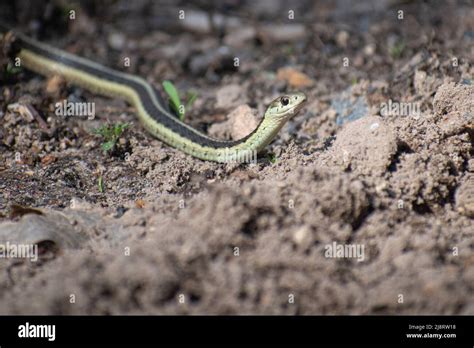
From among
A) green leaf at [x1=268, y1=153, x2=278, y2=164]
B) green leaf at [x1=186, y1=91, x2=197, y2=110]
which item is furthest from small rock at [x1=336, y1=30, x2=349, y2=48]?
green leaf at [x1=268, y1=153, x2=278, y2=164]

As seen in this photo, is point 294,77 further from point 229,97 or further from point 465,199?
point 465,199

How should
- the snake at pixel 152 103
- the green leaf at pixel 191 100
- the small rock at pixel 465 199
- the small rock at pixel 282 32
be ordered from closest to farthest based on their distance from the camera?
1. the small rock at pixel 465 199
2. the snake at pixel 152 103
3. the green leaf at pixel 191 100
4. the small rock at pixel 282 32

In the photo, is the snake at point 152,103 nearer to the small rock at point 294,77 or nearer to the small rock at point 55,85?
the small rock at point 55,85

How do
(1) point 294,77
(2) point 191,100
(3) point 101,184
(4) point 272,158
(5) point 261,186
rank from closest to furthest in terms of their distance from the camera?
(5) point 261,186 < (3) point 101,184 < (4) point 272,158 < (2) point 191,100 < (1) point 294,77

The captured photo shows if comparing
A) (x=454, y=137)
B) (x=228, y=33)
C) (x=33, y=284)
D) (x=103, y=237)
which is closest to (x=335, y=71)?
(x=228, y=33)

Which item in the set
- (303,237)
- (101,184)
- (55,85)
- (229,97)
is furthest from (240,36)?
(303,237)

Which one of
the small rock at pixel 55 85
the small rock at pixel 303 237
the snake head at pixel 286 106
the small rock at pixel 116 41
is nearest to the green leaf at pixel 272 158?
the snake head at pixel 286 106

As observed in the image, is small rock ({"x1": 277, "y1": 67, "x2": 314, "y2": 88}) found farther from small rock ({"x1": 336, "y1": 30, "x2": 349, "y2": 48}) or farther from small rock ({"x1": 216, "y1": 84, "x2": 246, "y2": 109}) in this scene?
small rock ({"x1": 336, "y1": 30, "x2": 349, "y2": 48})
